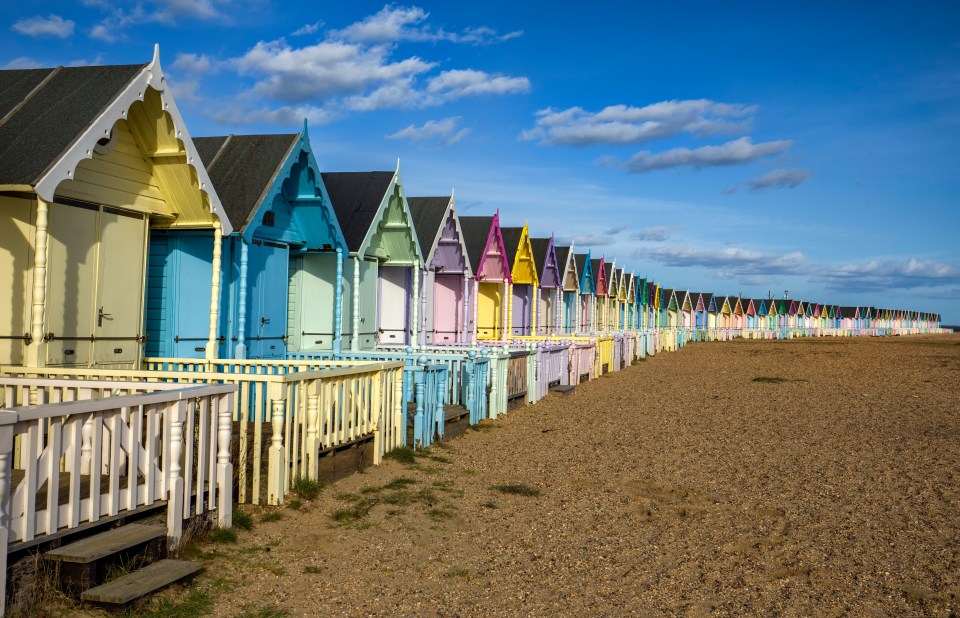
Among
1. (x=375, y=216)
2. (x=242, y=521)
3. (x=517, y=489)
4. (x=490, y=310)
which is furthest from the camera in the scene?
(x=490, y=310)

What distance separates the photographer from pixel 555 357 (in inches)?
811

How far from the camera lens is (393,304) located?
1914 cm

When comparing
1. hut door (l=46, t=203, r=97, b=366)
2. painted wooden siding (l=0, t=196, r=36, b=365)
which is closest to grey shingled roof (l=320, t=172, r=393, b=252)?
hut door (l=46, t=203, r=97, b=366)

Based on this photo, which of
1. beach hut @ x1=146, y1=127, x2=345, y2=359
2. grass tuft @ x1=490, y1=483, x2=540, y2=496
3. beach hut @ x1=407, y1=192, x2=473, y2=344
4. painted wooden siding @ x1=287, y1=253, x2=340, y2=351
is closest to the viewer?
grass tuft @ x1=490, y1=483, x2=540, y2=496

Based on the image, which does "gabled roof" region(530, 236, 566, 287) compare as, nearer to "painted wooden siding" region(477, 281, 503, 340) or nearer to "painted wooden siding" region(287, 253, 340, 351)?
"painted wooden siding" region(477, 281, 503, 340)

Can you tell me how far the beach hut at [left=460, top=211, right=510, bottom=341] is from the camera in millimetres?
A: 23219

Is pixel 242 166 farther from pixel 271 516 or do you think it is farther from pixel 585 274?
pixel 585 274

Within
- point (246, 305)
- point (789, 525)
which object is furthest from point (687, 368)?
point (789, 525)

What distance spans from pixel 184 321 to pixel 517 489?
18.0ft

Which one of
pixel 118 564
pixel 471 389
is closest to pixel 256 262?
pixel 471 389

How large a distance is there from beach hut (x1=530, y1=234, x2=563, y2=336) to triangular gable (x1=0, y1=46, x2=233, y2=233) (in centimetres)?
1910

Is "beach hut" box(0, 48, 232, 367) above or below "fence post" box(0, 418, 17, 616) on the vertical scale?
above

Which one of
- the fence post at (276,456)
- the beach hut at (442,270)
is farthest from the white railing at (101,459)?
the beach hut at (442,270)

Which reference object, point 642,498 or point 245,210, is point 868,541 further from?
point 245,210
